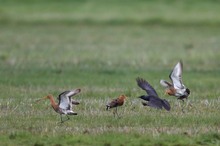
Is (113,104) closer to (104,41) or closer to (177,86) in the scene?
(177,86)

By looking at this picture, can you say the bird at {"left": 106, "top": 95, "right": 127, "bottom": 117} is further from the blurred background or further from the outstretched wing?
the blurred background

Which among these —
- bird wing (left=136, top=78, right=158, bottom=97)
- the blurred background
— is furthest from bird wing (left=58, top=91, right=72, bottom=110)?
the blurred background

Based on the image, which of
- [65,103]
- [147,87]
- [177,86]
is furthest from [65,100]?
[177,86]

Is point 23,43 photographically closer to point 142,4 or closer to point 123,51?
point 123,51

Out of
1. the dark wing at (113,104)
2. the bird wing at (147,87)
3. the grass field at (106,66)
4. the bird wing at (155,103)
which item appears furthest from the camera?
the bird wing at (147,87)

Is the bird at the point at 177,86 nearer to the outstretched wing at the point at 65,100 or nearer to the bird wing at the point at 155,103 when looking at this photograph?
the bird wing at the point at 155,103

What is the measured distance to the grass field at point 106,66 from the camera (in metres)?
Result: 14.0

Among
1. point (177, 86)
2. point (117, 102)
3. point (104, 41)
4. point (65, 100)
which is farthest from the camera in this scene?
point (104, 41)

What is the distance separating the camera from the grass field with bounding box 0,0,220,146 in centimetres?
1399

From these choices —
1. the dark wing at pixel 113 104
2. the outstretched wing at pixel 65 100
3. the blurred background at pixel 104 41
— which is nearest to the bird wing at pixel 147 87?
the dark wing at pixel 113 104

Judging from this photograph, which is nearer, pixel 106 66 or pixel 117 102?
pixel 117 102

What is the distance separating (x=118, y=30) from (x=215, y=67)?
18.3 m

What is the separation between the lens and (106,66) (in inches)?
1037

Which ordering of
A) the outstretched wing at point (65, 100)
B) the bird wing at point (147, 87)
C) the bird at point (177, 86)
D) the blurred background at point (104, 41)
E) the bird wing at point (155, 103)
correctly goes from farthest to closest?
1. the blurred background at point (104, 41)
2. the bird at point (177, 86)
3. the bird wing at point (147, 87)
4. the bird wing at point (155, 103)
5. the outstretched wing at point (65, 100)
